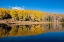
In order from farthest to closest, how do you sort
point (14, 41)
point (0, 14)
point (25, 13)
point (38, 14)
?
point (38, 14) < point (25, 13) < point (0, 14) < point (14, 41)

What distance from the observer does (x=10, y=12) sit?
86.4 metres

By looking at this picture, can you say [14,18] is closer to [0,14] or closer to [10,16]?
[10,16]

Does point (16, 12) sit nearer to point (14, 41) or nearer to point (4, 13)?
point (4, 13)

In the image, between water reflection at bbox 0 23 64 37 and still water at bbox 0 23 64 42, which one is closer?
still water at bbox 0 23 64 42

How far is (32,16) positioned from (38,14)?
247 inches

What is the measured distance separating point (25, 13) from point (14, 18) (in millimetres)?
10009

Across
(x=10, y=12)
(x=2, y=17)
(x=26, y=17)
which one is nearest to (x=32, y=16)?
(x=26, y=17)

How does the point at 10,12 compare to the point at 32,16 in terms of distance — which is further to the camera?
the point at 32,16

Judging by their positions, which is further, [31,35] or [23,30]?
[23,30]

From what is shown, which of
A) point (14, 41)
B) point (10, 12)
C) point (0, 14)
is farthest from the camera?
point (10, 12)

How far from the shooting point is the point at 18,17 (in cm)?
8875

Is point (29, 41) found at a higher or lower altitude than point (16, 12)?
lower

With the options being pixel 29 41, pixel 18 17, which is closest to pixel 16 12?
pixel 18 17

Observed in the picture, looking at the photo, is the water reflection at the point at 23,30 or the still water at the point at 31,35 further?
the water reflection at the point at 23,30
